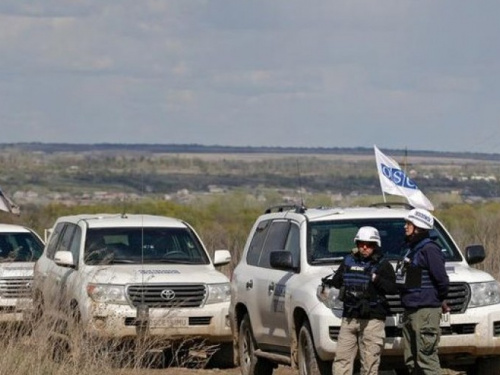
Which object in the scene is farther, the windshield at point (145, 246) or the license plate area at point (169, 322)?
the windshield at point (145, 246)

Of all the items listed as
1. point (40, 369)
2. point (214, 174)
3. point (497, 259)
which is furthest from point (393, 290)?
point (214, 174)

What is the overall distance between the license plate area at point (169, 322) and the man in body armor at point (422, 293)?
4278 millimetres


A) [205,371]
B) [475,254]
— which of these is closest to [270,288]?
[475,254]

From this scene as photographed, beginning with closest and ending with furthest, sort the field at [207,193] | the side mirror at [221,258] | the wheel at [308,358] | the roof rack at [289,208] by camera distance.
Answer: the wheel at [308,358] < the field at [207,193] < the roof rack at [289,208] < the side mirror at [221,258]

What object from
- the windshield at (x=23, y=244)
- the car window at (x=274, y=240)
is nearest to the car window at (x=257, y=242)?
the car window at (x=274, y=240)

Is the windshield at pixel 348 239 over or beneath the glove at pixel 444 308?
over

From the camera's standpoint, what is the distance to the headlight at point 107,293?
1772 cm

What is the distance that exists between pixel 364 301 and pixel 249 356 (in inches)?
130

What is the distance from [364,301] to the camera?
13523 millimetres

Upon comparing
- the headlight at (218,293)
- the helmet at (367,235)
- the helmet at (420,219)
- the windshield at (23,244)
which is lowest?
the headlight at (218,293)

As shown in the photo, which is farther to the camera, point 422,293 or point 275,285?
point 275,285

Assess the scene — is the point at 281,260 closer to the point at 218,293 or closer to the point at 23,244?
the point at 218,293

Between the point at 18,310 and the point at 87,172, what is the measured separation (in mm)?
83440

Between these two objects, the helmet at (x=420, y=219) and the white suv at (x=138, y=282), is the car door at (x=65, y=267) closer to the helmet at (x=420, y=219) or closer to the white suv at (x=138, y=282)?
the white suv at (x=138, y=282)
